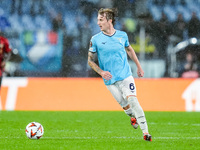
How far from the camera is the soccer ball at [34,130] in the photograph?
682 cm

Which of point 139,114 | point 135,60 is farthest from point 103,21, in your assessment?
point 139,114

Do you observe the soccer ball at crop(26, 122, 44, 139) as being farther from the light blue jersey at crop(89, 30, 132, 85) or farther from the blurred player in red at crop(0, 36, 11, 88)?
the blurred player in red at crop(0, 36, 11, 88)

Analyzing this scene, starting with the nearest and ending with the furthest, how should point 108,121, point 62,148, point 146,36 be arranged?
1. point 62,148
2. point 108,121
3. point 146,36

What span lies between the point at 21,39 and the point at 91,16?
2.74m

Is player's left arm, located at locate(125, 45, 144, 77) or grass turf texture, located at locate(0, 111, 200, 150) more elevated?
player's left arm, located at locate(125, 45, 144, 77)

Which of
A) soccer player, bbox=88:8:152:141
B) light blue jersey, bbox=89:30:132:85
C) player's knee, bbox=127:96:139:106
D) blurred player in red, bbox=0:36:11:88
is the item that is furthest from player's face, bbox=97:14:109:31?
blurred player in red, bbox=0:36:11:88

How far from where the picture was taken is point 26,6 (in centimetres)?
1741

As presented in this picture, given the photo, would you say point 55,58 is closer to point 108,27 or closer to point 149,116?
point 149,116

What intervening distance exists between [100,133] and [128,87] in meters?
1.41

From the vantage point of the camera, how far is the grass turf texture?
250 inches

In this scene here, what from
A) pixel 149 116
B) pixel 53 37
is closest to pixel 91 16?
pixel 53 37

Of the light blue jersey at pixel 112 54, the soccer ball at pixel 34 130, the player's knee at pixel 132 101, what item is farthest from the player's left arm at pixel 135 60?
the soccer ball at pixel 34 130

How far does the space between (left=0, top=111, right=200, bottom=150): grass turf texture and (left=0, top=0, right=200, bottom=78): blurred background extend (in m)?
3.51

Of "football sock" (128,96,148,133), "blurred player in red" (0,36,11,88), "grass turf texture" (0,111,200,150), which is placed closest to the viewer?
"grass turf texture" (0,111,200,150)
